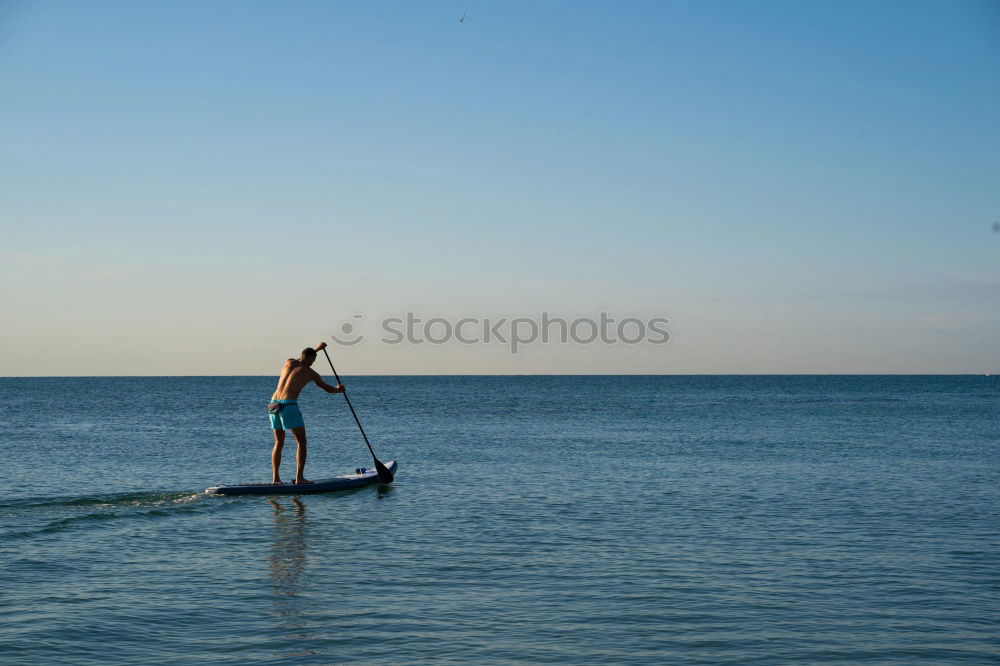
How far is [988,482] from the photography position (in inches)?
845

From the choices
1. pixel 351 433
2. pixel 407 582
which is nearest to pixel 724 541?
pixel 407 582

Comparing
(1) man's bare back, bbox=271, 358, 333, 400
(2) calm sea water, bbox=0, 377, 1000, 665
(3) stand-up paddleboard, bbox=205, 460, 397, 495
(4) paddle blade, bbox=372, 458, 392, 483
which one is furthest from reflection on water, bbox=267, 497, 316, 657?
(4) paddle blade, bbox=372, 458, 392, 483

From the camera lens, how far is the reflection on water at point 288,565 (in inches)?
361

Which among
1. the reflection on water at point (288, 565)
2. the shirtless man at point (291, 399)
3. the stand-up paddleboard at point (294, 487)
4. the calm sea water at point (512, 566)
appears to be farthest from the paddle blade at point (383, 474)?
the reflection on water at point (288, 565)

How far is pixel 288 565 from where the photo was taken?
12.0 meters

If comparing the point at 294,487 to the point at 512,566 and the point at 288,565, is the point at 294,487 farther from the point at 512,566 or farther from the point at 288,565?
the point at 512,566

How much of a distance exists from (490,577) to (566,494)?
8007 millimetres

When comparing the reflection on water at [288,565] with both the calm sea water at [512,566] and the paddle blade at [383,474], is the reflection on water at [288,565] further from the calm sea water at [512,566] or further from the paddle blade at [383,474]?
the paddle blade at [383,474]

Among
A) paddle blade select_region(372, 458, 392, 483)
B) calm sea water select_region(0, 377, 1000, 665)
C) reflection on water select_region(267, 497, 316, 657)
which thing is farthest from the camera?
paddle blade select_region(372, 458, 392, 483)

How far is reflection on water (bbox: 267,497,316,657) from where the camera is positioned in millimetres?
9164

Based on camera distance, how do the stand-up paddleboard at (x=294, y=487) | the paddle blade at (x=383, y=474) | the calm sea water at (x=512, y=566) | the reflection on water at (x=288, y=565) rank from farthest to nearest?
the paddle blade at (x=383, y=474), the stand-up paddleboard at (x=294, y=487), the reflection on water at (x=288, y=565), the calm sea water at (x=512, y=566)

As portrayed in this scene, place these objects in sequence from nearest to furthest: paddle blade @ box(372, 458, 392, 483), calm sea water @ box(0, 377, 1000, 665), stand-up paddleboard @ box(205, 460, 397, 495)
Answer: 1. calm sea water @ box(0, 377, 1000, 665)
2. stand-up paddleboard @ box(205, 460, 397, 495)
3. paddle blade @ box(372, 458, 392, 483)

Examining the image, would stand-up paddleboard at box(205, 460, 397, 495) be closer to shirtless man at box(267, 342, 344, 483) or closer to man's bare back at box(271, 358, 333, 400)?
shirtless man at box(267, 342, 344, 483)

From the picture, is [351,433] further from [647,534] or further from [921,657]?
[921,657]
